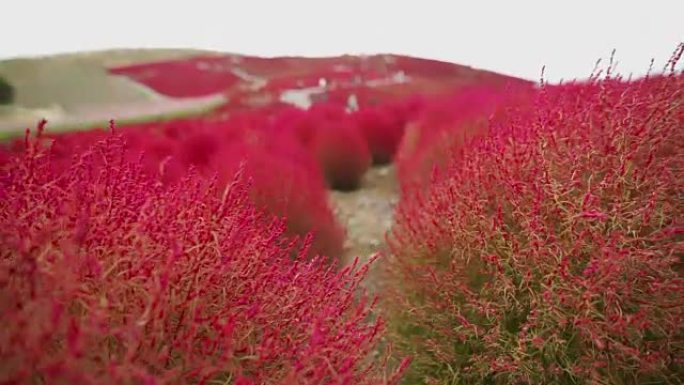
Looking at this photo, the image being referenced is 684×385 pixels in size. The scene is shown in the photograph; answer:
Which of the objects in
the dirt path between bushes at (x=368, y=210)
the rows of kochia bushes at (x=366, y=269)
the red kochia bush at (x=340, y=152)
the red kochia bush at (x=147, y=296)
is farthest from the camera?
the red kochia bush at (x=340, y=152)

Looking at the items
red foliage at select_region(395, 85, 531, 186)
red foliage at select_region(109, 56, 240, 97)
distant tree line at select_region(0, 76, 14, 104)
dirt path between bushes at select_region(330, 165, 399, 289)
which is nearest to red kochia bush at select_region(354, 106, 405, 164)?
dirt path between bushes at select_region(330, 165, 399, 289)

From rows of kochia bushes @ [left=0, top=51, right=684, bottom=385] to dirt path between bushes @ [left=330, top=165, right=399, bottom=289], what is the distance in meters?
1.96

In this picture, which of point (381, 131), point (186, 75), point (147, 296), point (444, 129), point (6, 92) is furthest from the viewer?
point (381, 131)

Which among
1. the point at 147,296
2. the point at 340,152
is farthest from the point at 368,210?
the point at 147,296

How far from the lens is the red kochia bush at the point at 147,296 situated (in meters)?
1.28

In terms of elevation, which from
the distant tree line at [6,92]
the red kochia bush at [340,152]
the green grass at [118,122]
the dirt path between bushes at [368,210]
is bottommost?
the dirt path between bushes at [368,210]

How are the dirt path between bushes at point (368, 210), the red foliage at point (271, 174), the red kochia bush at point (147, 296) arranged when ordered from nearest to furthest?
the red kochia bush at point (147, 296) → the red foliage at point (271, 174) → the dirt path between bushes at point (368, 210)

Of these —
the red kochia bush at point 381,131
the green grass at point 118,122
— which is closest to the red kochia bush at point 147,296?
the green grass at point 118,122

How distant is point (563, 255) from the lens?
2.65 meters

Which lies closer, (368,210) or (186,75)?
(368,210)

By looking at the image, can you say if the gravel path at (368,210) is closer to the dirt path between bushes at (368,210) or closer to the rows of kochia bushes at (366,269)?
the dirt path between bushes at (368,210)

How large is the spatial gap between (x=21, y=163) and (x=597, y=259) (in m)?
2.32

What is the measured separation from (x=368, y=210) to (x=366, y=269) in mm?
6083

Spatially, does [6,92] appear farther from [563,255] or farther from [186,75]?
[186,75]
